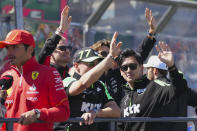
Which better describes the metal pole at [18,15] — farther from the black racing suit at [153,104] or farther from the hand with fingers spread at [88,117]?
the hand with fingers spread at [88,117]

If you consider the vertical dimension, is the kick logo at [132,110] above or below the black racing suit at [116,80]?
below

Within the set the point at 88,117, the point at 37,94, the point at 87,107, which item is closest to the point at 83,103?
the point at 87,107

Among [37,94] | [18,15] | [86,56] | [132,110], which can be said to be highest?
[18,15]

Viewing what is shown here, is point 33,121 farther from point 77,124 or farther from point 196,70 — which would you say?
point 196,70

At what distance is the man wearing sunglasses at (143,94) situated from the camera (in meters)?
4.14

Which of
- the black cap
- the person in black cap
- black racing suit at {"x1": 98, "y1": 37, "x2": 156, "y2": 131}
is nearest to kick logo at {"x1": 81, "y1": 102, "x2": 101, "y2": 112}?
the person in black cap

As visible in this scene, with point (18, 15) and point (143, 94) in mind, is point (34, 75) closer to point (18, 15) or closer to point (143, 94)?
point (143, 94)

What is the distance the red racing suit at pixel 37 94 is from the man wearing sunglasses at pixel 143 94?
112 centimetres

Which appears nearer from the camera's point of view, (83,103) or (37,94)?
(37,94)

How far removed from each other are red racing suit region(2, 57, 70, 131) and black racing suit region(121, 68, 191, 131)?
1.21 m

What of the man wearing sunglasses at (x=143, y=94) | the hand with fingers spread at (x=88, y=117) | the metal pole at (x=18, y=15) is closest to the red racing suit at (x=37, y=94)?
the hand with fingers spread at (x=88, y=117)

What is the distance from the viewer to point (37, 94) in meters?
3.27

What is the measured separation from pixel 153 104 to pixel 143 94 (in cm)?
18

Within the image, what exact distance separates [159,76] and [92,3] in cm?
291
